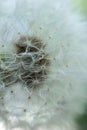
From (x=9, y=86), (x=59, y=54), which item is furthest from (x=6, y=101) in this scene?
(x=59, y=54)

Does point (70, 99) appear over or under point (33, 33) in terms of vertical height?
under

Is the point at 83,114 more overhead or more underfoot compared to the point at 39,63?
more underfoot

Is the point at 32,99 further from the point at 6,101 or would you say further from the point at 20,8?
the point at 20,8

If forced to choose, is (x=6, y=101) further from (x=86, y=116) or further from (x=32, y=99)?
(x=86, y=116)

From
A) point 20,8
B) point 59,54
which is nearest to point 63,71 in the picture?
point 59,54

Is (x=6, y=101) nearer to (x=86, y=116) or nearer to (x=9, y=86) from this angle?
(x=9, y=86)

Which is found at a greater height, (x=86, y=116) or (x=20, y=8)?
(x=20, y=8)

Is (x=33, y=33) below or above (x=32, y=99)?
above
